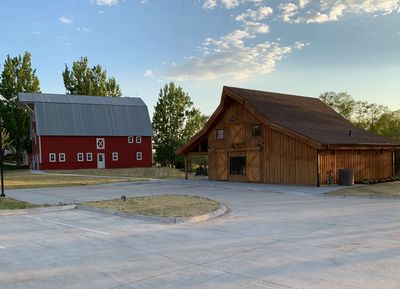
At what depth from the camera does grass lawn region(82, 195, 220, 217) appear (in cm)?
1323

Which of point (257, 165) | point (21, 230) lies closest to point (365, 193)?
point (257, 165)

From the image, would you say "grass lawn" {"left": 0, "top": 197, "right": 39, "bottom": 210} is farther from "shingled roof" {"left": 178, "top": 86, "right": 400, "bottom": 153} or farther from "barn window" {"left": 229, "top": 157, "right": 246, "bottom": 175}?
"barn window" {"left": 229, "top": 157, "right": 246, "bottom": 175}

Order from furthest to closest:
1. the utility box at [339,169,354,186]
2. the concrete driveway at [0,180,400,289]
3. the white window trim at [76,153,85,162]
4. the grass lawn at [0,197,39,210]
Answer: the white window trim at [76,153,85,162]
the utility box at [339,169,354,186]
the grass lawn at [0,197,39,210]
the concrete driveway at [0,180,400,289]

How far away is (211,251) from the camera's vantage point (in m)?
8.20

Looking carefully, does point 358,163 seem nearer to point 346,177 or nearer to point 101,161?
point 346,177

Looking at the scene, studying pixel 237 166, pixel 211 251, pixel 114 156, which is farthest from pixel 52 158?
pixel 211 251

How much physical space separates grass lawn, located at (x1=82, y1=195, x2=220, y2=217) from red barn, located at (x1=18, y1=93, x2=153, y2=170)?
3712 cm

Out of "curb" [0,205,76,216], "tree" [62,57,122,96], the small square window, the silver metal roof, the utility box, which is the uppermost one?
"tree" [62,57,122,96]

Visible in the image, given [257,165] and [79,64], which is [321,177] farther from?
[79,64]

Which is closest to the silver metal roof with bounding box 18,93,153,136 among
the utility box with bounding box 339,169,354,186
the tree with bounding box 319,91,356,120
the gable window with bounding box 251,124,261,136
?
the tree with bounding box 319,91,356,120

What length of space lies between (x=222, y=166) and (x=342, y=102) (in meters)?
26.3

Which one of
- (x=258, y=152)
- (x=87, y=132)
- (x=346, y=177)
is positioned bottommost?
(x=346, y=177)

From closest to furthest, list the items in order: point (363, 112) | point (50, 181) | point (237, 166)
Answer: point (237, 166), point (50, 181), point (363, 112)

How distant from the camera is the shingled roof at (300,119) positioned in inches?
949
